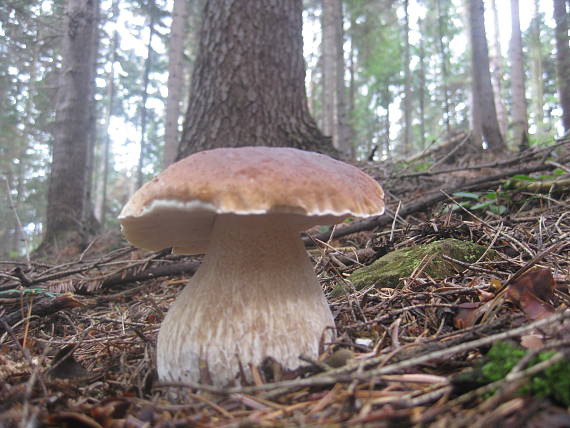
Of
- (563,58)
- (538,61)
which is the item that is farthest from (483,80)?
(538,61)

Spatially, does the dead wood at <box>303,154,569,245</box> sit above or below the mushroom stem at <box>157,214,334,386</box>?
above

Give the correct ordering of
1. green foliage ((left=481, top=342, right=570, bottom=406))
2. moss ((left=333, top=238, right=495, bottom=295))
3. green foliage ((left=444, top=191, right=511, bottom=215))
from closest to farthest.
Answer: green foliage ((left=481, top=342, right=570, bottom=406)) → moss ((left=333, top=238, right=495, bottom=295)) → green foliage ((left=444, top=191, right=511, bottom=215))

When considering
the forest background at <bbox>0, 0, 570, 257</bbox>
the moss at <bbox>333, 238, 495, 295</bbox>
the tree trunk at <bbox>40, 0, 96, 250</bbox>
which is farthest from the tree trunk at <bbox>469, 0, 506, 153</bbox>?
the tree trunk at <bbox>40, 0, 96, 250</bbox>

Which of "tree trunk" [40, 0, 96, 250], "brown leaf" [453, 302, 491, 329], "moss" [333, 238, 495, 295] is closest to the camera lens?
"brown leaf" [453, 302, 491, 329]

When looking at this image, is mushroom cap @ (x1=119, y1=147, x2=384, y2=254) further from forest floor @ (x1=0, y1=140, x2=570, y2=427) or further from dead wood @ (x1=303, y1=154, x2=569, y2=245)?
dead wood @ (x1=303, y1=154, x2=569, y2=245)

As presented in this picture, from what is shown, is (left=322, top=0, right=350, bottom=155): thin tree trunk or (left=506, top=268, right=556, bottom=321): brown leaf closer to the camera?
(left=506, top=268, right=556, bottom=321): brown leaf

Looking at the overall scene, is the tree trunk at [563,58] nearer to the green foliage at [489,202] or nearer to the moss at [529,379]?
the green foliage at [489,202]

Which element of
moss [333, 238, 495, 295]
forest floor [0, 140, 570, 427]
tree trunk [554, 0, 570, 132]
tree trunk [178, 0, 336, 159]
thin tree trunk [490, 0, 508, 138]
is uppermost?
thin tree trunk [490, 0, 508, 138]
